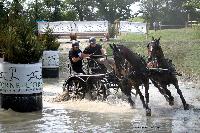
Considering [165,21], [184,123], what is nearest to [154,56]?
[184,123]

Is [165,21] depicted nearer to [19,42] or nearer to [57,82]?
[57,82]

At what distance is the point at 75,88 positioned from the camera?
50.0 ft

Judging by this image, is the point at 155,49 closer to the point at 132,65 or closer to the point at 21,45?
the point at 132,65

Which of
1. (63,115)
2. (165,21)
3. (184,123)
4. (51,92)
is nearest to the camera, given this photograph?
(184,123)

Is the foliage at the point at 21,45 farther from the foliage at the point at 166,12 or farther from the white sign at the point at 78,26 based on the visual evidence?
the foliage at the point at 166,12

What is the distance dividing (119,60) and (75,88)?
2553mm

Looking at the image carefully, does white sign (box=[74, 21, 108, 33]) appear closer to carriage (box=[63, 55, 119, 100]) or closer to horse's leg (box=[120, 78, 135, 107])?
carriage (box=[63, 55, 119, 100])

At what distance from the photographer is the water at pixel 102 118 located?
1084 centimetres

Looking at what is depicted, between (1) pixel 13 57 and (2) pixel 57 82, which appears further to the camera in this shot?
(2) pixel 57 82

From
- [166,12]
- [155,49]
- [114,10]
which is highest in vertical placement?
[114,10]

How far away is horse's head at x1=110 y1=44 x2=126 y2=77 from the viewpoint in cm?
1292

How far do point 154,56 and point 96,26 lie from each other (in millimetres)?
25395

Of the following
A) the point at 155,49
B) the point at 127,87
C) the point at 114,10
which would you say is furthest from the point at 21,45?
the point at 114,10

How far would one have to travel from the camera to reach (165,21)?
281 ft
